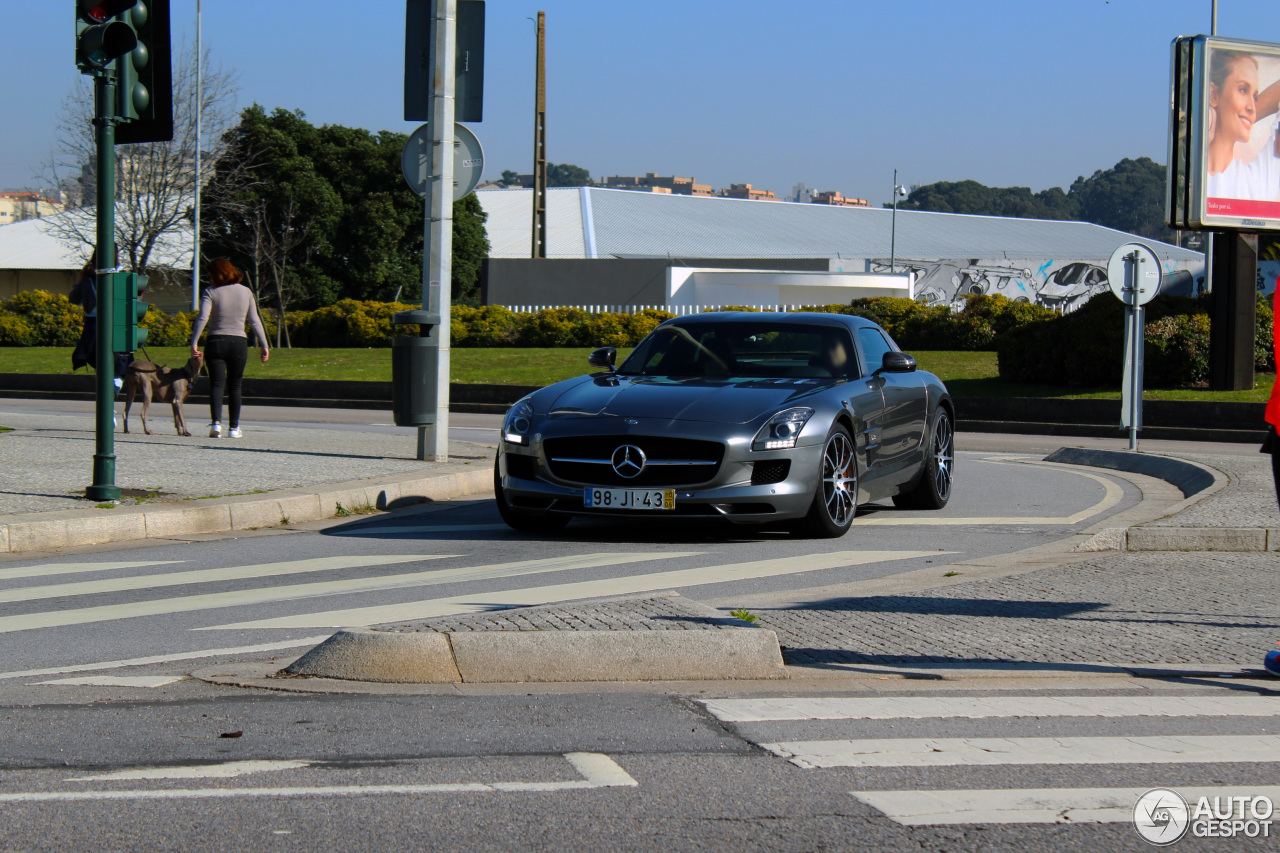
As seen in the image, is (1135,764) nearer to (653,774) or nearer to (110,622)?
(653,774)

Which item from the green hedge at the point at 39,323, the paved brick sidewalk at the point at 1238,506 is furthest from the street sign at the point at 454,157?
the green hedge at the point at 39,323

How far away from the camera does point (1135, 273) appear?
49.9ft

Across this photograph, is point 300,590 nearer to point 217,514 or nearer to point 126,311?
point 217,514

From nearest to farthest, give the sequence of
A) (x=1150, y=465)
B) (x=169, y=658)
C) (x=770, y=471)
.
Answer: (x=169, y=658)
(x=770, y=471)
(x=1150, y=465)

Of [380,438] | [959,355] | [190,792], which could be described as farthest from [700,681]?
[959,355]

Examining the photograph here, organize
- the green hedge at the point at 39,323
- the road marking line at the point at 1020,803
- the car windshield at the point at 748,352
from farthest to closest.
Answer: the green hedge at the point at 39,323, the car windshield at the point at 748,352, the road marking line at the point at 1020,803

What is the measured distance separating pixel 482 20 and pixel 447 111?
2.97 ft

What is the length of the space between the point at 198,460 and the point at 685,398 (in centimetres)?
530

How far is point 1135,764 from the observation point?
4.04m

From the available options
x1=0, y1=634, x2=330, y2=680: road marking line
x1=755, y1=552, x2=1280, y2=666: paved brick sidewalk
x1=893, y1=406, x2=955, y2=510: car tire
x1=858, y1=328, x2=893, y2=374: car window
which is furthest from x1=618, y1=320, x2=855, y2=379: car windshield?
x1=0, y1=634, x2=330, y2=680: road marking line

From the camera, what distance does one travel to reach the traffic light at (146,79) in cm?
923

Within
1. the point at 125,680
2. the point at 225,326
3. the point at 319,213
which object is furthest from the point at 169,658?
the point at 319,213

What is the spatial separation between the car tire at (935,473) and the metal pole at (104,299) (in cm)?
580

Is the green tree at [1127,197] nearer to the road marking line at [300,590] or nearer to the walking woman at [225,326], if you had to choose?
the walking woman at [225,326]
